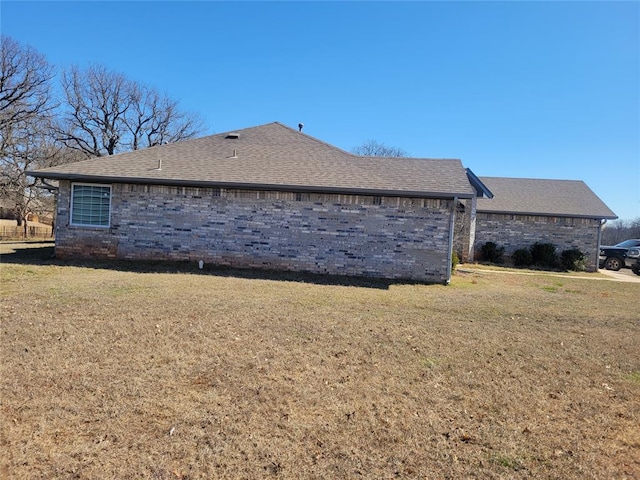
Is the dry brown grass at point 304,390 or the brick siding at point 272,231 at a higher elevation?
the brick siding at point 272,231

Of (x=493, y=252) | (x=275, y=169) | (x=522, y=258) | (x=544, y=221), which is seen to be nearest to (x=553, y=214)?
(x=544, y=221)

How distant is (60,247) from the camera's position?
12.0 meters

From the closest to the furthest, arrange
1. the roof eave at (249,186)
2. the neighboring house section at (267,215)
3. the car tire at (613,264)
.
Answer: the roof eave at (249,186), the neighboring house section at (267,215), the car tire at (613,264)

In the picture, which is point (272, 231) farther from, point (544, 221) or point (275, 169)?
point (544, 221)

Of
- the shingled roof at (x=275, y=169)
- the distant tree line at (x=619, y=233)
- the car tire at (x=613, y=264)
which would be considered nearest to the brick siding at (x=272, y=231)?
the shingled roof at (x=275, y=169)

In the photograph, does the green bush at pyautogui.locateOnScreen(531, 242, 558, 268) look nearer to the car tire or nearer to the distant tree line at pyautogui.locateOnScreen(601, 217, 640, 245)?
the car tire

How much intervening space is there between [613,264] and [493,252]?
6.59m

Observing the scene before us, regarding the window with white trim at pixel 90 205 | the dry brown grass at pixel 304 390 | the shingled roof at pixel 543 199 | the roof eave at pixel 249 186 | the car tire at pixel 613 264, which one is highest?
the shingled roof at pixel 543 199

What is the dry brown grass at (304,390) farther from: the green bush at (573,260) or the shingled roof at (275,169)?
the green bush at (573,260)

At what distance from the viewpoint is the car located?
64.9ft

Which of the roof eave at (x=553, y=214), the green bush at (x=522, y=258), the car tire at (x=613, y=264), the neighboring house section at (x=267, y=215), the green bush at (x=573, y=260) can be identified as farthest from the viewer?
the car tire at (x=613, y=264)

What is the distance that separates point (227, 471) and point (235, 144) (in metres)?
13.2

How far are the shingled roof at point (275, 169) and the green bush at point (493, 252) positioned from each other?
7576mm

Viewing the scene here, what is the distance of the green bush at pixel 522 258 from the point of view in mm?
19062
